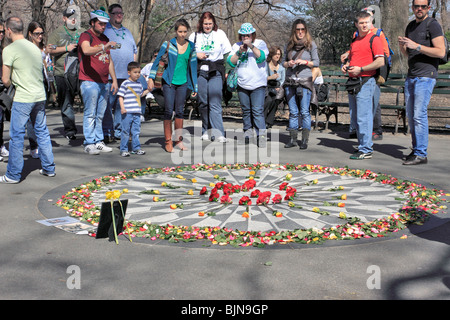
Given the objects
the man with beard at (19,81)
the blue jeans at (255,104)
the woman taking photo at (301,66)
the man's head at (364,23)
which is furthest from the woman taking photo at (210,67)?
the man with beard at (19,81)

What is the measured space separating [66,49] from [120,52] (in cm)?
92

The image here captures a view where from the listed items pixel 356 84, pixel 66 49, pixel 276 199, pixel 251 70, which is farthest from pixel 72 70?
pixel 276 199

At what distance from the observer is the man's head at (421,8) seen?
8.07 meters

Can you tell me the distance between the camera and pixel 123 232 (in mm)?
5125

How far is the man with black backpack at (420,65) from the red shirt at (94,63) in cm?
431

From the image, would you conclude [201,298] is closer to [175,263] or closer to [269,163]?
[175,263]

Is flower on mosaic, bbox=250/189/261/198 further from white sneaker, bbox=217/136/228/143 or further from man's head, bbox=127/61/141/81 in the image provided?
white sneaker, bbox=217/136/228/143

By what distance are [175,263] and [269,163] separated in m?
4.32

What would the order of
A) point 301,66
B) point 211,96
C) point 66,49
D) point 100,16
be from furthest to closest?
point 211,96 < point 66,49 < point 301,66 < point 100,16

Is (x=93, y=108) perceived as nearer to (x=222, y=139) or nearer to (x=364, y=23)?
(x=222, y=139)

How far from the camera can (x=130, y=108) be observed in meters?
9.12

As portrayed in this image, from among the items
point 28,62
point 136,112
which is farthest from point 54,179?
point 136,112

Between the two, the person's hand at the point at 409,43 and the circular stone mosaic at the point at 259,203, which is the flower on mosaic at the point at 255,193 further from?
the person's hand at the point at 409,43

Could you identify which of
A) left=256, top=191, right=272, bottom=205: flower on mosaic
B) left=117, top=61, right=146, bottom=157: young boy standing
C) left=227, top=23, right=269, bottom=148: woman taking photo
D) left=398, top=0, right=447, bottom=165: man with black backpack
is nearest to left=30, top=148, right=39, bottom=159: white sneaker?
left=117, top=61, right=146, bottom=157: young boy standing
